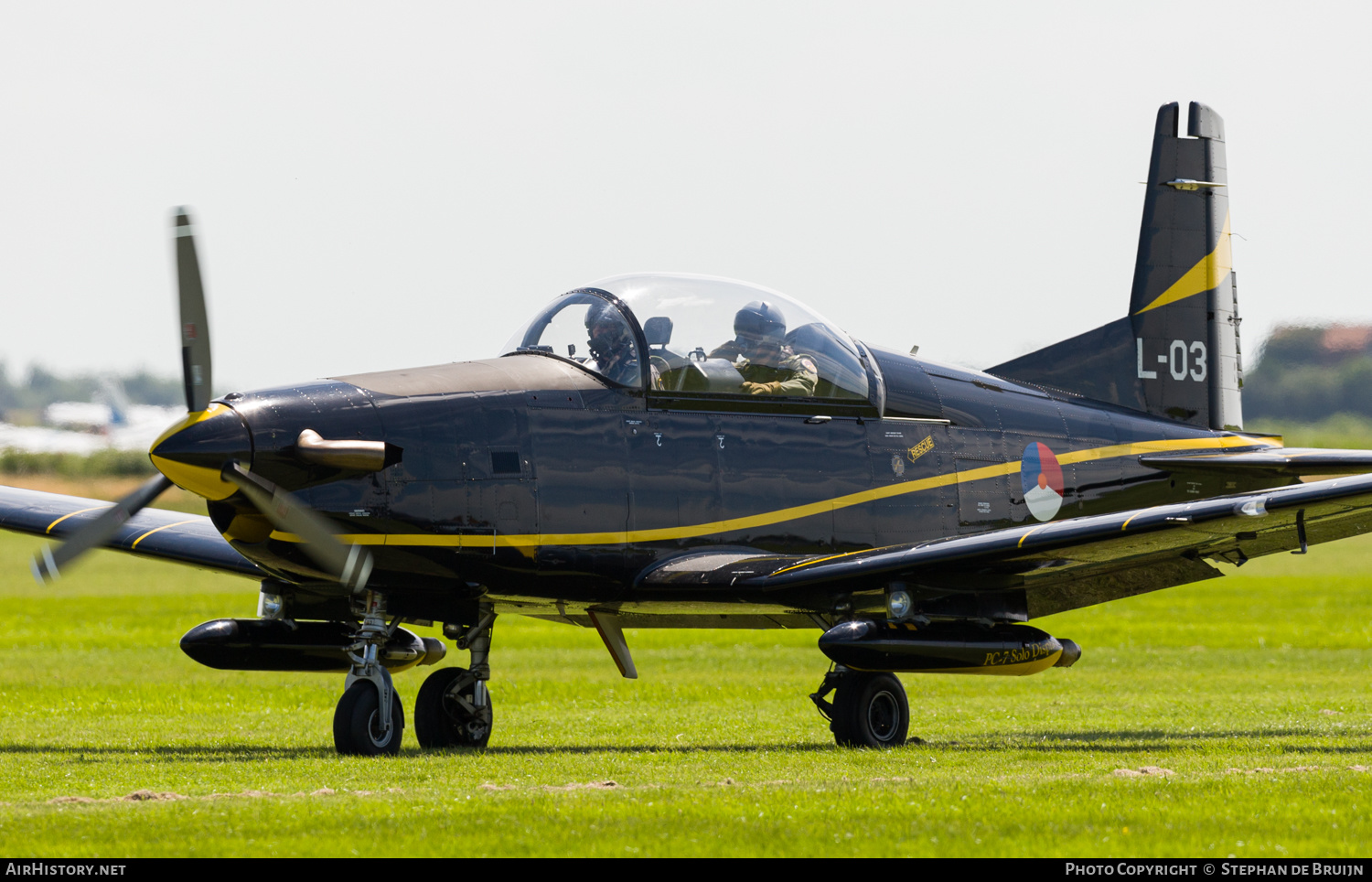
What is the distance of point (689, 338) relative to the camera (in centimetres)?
1251

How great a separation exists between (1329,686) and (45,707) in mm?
14028

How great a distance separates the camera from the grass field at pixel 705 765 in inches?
304

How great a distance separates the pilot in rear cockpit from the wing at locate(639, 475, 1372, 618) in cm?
134

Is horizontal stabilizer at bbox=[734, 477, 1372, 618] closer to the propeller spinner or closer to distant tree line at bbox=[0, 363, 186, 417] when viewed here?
the propeller spinner

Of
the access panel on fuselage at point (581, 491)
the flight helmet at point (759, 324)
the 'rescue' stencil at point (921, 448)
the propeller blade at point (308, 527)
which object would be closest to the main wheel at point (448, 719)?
the access panel on fuselage at point (581, 491)

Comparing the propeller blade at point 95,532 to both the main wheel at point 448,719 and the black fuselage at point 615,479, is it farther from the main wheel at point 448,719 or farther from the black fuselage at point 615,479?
the main wheel at point 448,719

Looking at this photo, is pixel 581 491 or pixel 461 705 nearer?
pixel 581 491

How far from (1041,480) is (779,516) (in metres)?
2.89

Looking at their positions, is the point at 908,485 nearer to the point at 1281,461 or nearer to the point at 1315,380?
the point at 1281,461

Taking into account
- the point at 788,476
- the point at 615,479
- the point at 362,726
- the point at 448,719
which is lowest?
the point at 448,719

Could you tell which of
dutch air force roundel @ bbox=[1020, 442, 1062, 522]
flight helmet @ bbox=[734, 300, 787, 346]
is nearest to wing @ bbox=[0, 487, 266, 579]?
flight helmet @ bbox=[734, 300, 787, 346]

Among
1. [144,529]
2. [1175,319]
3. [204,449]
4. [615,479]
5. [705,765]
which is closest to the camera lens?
[204,449]

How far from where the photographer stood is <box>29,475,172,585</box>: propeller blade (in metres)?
11.0

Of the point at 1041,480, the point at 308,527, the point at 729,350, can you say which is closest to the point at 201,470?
the point at 308,527
